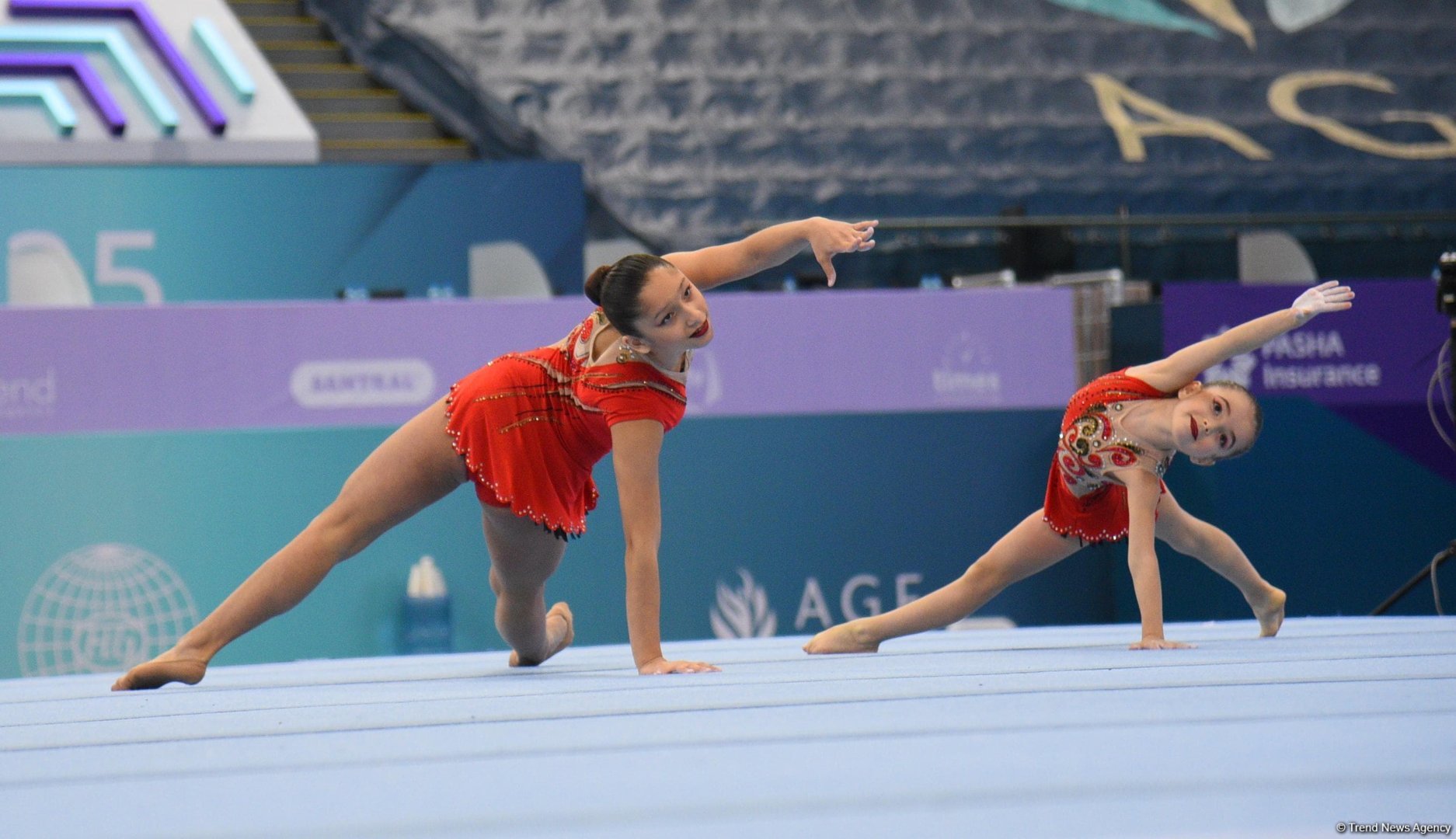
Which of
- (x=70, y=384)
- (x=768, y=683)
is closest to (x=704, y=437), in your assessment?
(x=70, y=384)

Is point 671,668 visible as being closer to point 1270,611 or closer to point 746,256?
point 746,256

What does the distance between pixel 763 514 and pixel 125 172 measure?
3.09 m

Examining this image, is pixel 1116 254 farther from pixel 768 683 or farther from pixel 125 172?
pixel 768 683

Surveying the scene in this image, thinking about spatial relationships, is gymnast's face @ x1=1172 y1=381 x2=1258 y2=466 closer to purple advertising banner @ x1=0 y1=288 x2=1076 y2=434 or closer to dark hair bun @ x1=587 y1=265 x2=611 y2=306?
dark hair bun @ x1=587 y1=265 x2=611 y2=306

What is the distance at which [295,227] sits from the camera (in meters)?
6.23

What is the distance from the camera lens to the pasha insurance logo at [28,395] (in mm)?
4465

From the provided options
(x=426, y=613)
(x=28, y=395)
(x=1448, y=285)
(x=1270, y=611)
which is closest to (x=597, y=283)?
(x=1270, y=611)

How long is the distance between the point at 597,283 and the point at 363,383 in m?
2.47

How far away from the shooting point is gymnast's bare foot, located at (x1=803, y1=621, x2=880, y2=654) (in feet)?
9.73

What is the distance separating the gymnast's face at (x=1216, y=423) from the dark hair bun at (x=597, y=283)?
1.21 meters

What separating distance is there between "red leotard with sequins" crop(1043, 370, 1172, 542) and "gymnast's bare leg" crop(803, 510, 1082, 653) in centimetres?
4

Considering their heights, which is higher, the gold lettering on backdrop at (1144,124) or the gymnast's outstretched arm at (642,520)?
the gold lettering on backdrop at (1144,124)

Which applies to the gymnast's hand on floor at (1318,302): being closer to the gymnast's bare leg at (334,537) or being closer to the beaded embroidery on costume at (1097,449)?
the beaded embroidery on costume at (1097,449)

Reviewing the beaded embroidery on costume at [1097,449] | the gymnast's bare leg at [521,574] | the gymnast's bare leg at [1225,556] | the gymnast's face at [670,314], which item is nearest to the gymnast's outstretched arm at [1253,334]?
the beaded embroidery on costume at [1097,449]
